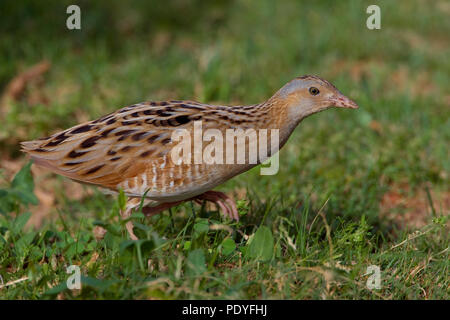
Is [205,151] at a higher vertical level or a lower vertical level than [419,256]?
higher

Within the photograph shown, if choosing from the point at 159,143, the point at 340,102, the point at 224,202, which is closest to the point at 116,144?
the point at 159,143

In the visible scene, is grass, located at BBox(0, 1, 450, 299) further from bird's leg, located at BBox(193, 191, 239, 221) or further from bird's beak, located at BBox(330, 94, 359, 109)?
bird's beak, located at BBox(330, 94, 359, 109)

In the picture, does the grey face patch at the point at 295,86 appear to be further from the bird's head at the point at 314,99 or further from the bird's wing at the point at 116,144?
the bird's wing at the point at 116,144

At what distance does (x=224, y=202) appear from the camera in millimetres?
4555

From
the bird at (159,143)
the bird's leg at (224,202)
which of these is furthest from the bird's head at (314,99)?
the bird's leg at (224,202)

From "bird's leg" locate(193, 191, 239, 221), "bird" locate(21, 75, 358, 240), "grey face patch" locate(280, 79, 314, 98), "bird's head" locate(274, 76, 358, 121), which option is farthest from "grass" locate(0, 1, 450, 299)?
"grey face patch" locate(280, 79, 314, 98)

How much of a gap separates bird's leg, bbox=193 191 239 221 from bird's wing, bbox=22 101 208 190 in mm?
609

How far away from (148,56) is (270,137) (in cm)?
→ 466

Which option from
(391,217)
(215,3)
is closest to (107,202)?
(391,217)

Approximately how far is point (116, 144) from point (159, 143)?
290 mm

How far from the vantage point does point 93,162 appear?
429 cm

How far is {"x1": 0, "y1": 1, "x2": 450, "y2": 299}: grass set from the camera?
12.3ft

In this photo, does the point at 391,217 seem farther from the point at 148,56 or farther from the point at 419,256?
the point at 148,56
